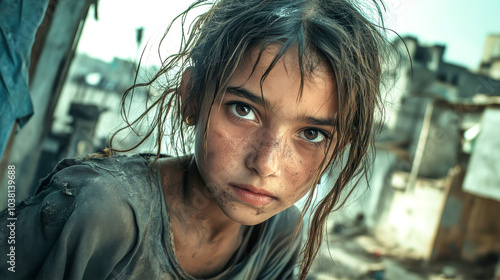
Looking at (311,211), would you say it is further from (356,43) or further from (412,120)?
(412,120)

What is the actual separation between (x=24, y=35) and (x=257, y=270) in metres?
1.39

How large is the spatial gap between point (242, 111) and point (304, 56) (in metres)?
0.25

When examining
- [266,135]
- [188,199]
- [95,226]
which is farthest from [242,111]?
[95,226]

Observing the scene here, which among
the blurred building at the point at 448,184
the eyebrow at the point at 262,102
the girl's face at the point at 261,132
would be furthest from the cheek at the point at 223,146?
the blurred building at the point at 448,184

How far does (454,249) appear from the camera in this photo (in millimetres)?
12477

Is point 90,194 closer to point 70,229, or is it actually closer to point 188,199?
point 70,229

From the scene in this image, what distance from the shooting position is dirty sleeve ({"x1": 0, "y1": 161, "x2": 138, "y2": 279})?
0.96 m

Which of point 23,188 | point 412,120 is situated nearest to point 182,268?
point 23,188

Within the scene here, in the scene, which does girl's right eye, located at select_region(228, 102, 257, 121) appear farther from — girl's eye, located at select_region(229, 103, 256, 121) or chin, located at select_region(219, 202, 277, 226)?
chin, located at select_region(219, 202, 277, 226)

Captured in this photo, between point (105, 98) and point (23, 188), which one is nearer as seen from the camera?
point (23, 188)

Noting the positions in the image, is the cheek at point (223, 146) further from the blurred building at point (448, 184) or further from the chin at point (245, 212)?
the blurred building at point (448, 184)

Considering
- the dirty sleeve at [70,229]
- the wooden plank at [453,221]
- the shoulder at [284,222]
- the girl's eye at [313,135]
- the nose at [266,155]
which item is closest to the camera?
the dirty sleeve at [70,229]

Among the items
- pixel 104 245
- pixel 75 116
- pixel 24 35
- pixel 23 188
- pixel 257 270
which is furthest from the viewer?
pixel 75 116

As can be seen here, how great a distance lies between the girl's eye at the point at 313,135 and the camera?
1237mm
